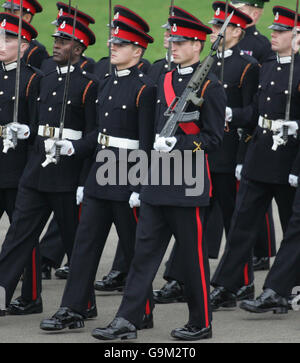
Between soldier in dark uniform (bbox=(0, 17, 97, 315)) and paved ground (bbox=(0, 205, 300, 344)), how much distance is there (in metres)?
0.34

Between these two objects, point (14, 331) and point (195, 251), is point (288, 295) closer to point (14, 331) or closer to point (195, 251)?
point (195, 251)

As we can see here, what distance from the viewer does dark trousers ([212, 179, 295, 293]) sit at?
813 centimetres

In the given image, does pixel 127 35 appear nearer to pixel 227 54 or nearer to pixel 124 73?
pixel 124 73

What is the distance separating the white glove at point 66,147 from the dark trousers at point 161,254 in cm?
73

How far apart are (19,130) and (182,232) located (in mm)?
1347

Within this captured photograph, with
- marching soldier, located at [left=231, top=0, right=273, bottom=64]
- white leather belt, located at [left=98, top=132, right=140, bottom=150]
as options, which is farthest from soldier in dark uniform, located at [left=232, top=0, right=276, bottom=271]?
white leather belt, located at [left=98, top=132, right=140, bottom=150]

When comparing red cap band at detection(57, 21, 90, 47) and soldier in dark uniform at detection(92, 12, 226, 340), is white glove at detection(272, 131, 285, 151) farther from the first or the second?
red cap band at detection(57, 21, 90, 47)

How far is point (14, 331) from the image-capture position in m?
7.48

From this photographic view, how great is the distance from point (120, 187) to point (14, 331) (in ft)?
3.48

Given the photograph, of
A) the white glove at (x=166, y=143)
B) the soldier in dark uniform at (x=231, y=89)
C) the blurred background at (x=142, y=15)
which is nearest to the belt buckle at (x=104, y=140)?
the white glove at (x=166, y=143)

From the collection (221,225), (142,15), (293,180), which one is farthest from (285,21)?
(142,15)

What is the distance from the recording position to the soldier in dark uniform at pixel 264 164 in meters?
8.02

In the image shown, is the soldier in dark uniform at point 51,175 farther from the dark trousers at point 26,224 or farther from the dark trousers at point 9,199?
the dark trousers at point 9,199

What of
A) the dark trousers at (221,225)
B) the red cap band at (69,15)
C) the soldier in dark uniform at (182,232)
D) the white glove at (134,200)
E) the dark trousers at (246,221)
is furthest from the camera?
the dark trousers at (221,225)
